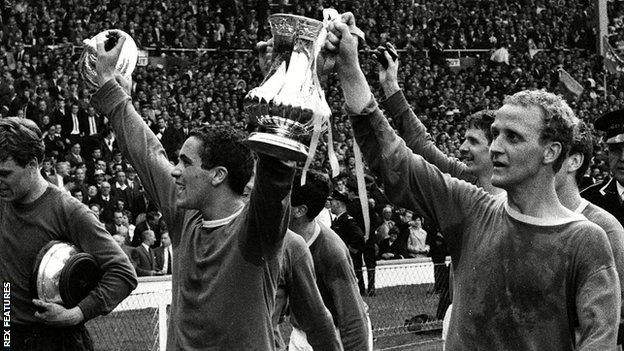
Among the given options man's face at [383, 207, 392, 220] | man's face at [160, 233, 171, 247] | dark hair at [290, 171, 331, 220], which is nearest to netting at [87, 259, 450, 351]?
man's face at [160, 233, 171, 247]

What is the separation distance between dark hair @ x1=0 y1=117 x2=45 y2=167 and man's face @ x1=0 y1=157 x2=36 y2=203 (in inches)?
1.0

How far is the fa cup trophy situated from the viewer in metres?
3.78

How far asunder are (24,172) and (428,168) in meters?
2.13

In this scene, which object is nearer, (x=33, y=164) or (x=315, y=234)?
(x=33, y=164)

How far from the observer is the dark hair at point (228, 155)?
4742 millimetres

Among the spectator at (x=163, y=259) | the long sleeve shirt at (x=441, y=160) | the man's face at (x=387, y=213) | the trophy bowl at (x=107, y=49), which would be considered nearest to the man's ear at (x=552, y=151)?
the long sleeve shirt at (x=441, y=160)

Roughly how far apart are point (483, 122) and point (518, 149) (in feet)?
7.42

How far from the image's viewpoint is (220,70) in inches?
1124

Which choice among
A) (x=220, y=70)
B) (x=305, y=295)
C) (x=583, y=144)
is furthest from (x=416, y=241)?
(x=583, y=144)

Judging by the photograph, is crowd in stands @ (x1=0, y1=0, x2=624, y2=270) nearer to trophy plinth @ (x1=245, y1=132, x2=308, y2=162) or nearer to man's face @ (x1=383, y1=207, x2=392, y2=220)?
man's face @ (x1=383, y1=207, x2=392, y2=220)

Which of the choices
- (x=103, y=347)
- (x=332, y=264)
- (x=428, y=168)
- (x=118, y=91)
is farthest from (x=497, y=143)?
(x=103, y=347)

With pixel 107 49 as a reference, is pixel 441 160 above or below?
below

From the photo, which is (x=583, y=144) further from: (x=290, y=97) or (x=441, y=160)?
(x=290, y=97)

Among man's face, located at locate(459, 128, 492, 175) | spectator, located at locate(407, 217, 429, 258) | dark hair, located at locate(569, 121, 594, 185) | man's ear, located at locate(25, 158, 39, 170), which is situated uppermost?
dark hair, located at locate(569, 121, 594, 185)
